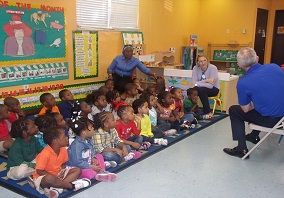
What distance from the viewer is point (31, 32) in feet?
15.2

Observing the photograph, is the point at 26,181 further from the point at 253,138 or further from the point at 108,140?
the point at 253,138

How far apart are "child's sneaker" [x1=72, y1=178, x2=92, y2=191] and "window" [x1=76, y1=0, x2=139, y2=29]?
138 inches

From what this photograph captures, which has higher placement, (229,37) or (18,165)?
(229,37)

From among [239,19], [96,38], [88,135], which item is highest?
[239,19]

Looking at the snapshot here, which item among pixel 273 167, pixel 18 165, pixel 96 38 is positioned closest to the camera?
pixel 18 165

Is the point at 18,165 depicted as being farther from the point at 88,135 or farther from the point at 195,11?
the point at 195,11

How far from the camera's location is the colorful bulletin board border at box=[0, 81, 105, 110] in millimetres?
4668

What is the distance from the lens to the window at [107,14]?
553 centimetres

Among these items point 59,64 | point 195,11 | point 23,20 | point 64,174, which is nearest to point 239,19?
point 195,11

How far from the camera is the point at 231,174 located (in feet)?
9.64

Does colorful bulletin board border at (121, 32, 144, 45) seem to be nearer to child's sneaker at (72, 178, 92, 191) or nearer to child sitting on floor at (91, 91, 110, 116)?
child sitting on floor at (91, 91, 110, 116)

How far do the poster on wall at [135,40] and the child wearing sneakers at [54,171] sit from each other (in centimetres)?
410

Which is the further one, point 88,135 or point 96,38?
point 96,38

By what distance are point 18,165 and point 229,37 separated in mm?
7541
